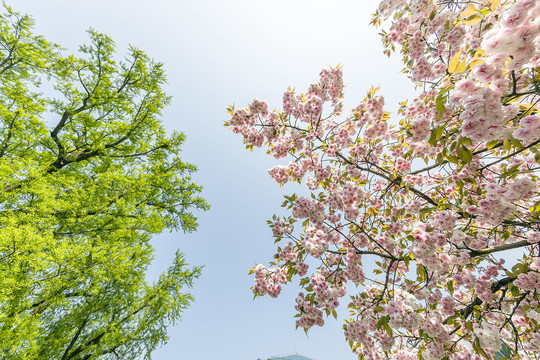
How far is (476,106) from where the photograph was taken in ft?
4.26

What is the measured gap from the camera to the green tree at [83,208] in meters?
4.25

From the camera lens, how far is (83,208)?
18.5 feet

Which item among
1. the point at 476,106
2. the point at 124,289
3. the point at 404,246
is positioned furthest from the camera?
the point at 124,289

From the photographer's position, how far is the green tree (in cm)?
425

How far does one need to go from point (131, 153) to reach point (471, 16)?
9980mm

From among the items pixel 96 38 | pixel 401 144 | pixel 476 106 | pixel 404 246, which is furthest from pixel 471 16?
pixel 96 38

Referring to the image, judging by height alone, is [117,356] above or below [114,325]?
below

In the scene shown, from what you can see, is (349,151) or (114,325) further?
(114,325)

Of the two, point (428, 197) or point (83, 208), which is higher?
point (83, 208)

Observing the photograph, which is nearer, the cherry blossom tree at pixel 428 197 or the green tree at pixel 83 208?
the cherry blossom tree at pixel 428 197

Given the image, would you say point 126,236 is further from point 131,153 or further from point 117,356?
point 131,153

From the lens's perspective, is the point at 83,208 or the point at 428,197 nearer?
the point at 428,197

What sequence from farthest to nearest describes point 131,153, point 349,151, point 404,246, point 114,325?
point 131,153, point 114,325, point 349,151, point 404,246

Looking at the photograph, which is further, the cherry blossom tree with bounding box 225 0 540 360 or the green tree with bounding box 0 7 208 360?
the green tree with bounding box 0 7 208 360
